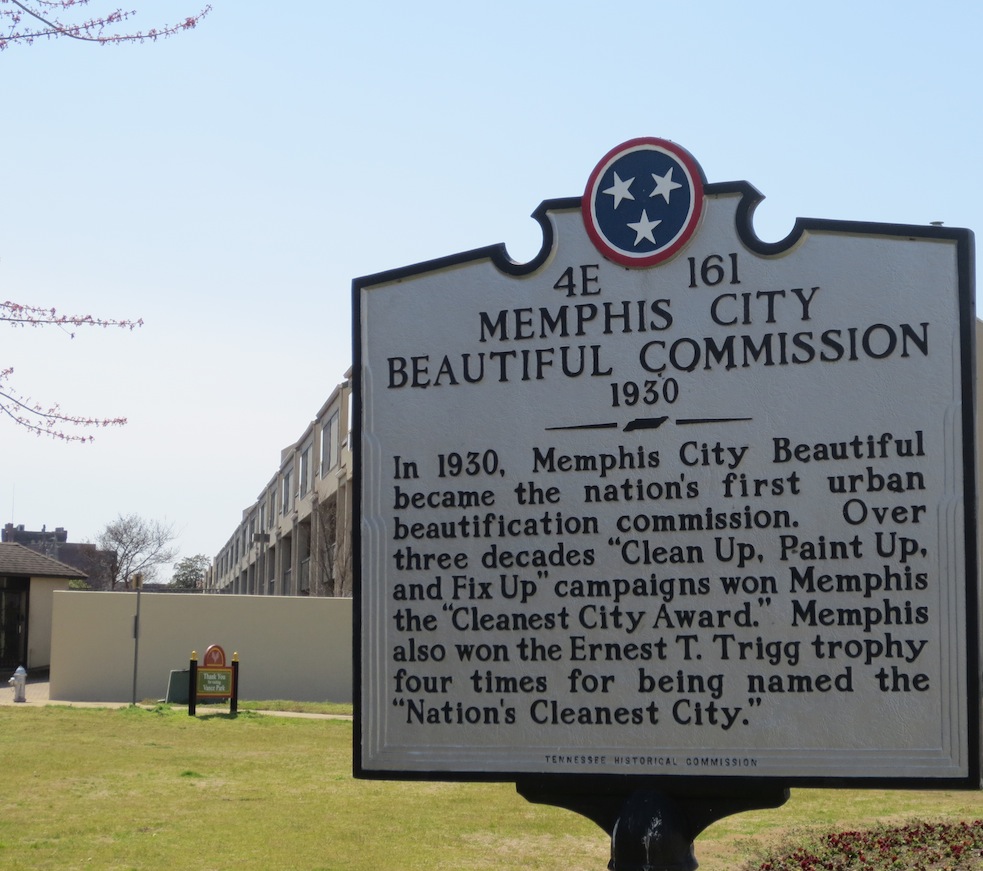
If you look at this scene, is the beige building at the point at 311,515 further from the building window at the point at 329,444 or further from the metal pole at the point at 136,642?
the metal pole at the point at 136,642

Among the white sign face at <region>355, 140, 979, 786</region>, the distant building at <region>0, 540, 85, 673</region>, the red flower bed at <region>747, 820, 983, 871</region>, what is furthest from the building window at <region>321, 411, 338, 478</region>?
the white sign face at <region>355, 140, 979, 786</region>

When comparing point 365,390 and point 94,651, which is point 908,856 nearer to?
point 365,390

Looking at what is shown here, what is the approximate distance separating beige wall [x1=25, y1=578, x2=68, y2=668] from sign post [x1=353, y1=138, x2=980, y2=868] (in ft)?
109

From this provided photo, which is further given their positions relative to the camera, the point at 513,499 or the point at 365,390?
the point at 365,390

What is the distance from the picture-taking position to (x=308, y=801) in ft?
36.7

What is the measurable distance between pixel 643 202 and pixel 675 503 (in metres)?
1.08

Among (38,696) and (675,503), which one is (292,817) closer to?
(675,503)

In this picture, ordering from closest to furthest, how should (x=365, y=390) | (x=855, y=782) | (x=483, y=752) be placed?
1. (x=855, y=782)
2. (x=483, y=752)
3. (x=365, y=390)

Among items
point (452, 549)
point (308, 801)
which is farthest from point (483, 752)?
point (308, 801)

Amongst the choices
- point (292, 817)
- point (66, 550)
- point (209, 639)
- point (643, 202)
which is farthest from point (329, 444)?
point (66, 550)

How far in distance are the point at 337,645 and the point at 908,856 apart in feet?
62.6

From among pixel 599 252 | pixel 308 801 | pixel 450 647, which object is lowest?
pixel 308 801

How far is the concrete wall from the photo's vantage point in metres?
25.8

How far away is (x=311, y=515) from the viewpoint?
42562 millimetres
